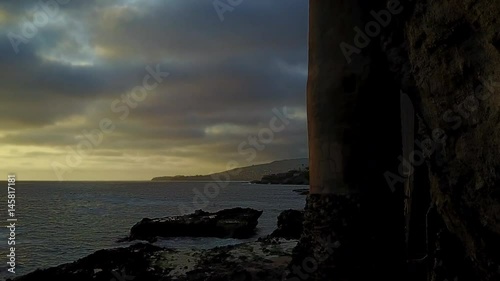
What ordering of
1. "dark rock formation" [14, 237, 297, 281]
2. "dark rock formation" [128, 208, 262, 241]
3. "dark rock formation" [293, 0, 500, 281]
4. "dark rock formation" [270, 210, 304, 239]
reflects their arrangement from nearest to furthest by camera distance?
"dark rock formation" [293, 0, 500, 281] < "dark rock formation" [14, 237, 297, 281] < "dark rock formation" [270, 210, 304, 239] < "dark rock formation" [128, 208, 262, 241]

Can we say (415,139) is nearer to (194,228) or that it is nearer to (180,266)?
(180,266)

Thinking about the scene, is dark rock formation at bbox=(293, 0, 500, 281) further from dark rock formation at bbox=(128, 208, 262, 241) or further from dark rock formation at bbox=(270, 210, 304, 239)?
dark rock formation at bbox=(128, 208, 262, 241)

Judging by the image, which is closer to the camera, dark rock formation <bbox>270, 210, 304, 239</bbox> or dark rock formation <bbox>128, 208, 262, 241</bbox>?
dark rock formation <bbox>270, 210, 304, 239</bbox>

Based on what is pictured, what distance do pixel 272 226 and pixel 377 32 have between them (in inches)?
1631

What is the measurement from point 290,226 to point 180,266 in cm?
1461

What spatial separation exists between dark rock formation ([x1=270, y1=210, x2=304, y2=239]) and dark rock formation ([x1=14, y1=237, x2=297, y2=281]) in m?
8.74

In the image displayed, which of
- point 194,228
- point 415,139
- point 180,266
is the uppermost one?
point 415,139

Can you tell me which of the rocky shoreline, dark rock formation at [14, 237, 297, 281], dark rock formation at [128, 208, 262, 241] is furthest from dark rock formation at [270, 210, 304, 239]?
dark rock formation at [14, 237, 297, 281]

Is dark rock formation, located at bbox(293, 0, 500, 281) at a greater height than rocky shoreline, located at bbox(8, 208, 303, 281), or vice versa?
dark rock formation, located at bbox(293, 0, 500, 281)

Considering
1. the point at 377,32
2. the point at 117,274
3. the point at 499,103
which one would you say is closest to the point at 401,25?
the point at 377,32

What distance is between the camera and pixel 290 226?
2978cm

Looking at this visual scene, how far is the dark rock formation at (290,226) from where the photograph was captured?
28.2 meters

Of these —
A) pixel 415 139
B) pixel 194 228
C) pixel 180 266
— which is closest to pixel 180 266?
pixel 180 266

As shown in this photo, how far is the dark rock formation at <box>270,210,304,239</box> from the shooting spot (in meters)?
28.2
